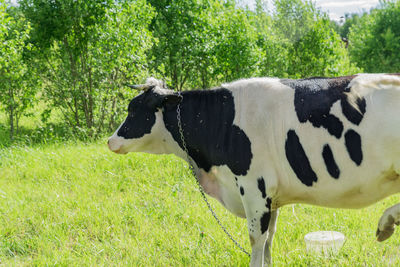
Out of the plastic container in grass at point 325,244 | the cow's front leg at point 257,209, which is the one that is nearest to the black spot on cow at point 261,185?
the cow's front leg at point 257,209

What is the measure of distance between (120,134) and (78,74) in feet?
27.0

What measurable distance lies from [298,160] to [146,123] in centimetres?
169

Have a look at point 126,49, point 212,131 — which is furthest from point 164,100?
point 126,49

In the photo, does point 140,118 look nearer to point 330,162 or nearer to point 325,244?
point 330,162

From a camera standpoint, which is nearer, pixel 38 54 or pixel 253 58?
pixel 38 54

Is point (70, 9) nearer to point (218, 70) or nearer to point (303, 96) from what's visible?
point (218, 70)

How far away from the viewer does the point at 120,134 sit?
4238 millimetres

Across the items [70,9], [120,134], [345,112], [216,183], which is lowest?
[216,183]

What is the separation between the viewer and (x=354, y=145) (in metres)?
3.00

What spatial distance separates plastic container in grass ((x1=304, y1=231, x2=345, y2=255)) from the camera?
4.04 meters

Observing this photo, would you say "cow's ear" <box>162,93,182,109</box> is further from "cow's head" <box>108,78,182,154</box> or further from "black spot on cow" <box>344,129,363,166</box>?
"black spot on cow" <box>344,129,363,166</box>

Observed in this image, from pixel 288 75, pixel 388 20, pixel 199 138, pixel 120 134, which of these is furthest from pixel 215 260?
pixel 388 20

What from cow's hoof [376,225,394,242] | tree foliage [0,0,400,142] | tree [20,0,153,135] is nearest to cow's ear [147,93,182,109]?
cow's hoof [376,225,394,242]

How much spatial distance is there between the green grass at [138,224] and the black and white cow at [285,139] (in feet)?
2.76
